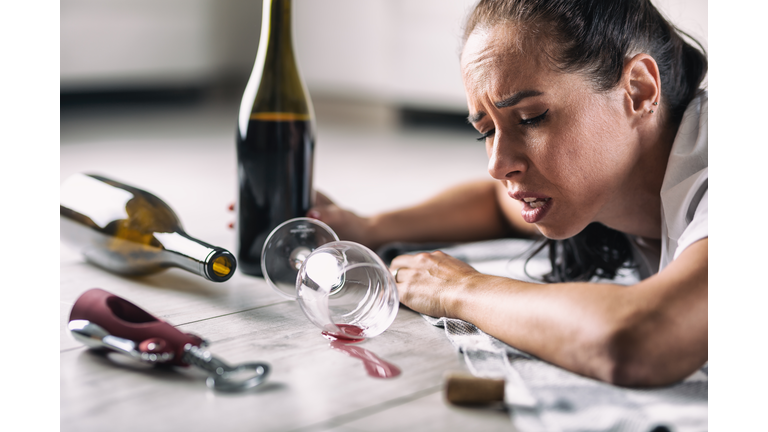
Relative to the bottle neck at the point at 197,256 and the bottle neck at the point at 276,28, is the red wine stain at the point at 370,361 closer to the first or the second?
the bottle neck at the point at 197,256

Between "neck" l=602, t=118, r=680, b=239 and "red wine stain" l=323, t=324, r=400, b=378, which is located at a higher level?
"neck" l=602, t=118, r=680, b=239

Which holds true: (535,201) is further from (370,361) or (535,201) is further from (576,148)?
(370,361)

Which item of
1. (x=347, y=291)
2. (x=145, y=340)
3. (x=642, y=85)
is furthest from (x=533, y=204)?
(x=145, y=340)

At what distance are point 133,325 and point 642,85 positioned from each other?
0.73m

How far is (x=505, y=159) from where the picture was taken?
0.95m

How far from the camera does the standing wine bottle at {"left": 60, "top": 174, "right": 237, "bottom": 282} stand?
3.50 ft

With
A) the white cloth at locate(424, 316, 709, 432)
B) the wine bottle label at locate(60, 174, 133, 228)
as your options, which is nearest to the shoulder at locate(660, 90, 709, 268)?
the white cloth at locate(424, 316, 709, 432)

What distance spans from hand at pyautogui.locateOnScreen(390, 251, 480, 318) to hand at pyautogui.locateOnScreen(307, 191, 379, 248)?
230 mm

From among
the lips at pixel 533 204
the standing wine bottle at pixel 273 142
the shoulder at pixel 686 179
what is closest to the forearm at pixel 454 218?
the standing wine bottle at pixel 273 142

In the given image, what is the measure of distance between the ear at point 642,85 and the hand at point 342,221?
0.54 m

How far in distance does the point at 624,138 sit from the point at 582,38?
0.50 ft

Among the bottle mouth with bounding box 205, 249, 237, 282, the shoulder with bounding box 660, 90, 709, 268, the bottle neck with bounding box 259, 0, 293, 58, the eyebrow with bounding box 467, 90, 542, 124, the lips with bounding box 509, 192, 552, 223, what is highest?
the bottle neck with bounding box 259, 0, 293, 58

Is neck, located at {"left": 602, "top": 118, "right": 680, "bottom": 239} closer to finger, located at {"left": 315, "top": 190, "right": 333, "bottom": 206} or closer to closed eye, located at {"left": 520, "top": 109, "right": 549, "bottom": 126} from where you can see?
closed eye, located at {"left": 520, "top": 109, "right": 549, "bottom": 126}

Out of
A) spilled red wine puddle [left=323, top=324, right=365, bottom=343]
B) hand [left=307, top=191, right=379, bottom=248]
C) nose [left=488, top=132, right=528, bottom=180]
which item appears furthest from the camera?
hand [left=307, top=191, right=379, bottom=248]
